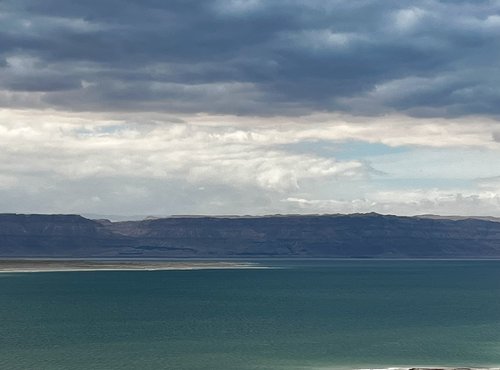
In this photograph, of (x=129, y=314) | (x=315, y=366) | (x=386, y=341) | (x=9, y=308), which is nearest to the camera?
(x=315, y=366)

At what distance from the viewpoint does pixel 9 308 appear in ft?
550

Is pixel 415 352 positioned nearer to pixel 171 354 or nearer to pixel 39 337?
pixel 171 354

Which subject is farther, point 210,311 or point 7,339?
point 210,311

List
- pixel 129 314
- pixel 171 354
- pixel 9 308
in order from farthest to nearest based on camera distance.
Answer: pixel 9 308, pixel 129 314, pixel 171 354

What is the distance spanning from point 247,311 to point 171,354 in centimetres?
6524

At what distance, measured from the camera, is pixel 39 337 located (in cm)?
11781

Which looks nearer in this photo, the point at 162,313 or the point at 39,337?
the point at 39,337

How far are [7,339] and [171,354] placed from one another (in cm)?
2627

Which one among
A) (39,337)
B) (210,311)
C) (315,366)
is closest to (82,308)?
(210,311)

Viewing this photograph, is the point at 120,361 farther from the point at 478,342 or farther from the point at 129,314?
the point at 129,314

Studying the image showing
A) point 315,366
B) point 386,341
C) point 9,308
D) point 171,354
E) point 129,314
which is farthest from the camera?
point 9,308

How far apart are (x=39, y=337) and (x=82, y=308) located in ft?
178

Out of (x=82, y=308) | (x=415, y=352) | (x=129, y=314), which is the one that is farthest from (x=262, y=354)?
(x=82, y=308)

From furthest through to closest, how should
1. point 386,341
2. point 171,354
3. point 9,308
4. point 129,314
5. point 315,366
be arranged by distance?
point 9,308 < point 129,314 < point 386,341 < point 171,354 < point 315,366
